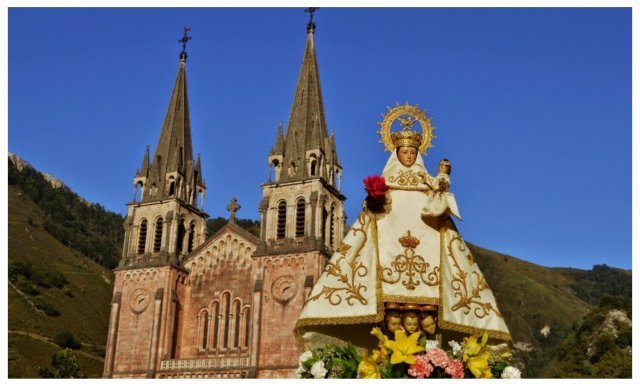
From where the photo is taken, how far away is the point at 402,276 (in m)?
9.66

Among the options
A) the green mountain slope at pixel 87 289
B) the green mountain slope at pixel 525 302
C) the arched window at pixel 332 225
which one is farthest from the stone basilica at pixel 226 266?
the green mountain slope at pixel 525 302

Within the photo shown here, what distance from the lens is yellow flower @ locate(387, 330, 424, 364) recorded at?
7230 mm

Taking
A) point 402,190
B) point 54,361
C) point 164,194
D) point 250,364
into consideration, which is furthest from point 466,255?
point 54,361

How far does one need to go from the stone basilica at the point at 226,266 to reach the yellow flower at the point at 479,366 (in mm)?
28908

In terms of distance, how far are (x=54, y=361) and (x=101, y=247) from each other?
1866 inches

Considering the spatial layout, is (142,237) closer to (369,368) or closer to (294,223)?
(294,223)

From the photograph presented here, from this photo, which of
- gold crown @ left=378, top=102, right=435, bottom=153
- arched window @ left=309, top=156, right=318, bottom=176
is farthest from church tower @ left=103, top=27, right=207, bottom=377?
gold crown @ left=378, top=102, right=435, bottom=153

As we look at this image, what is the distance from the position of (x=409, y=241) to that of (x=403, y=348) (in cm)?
272

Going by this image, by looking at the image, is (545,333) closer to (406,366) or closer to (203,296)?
(203,296)

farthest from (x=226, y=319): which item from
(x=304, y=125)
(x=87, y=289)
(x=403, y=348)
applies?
(x=87, y=289)

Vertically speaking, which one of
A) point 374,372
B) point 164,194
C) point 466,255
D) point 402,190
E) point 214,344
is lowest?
point 374,372

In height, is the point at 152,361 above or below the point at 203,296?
below

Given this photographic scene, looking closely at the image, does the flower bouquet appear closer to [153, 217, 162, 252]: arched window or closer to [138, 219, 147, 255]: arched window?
[153, 217, 162, 252]: arched window

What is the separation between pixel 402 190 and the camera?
10180 mm
